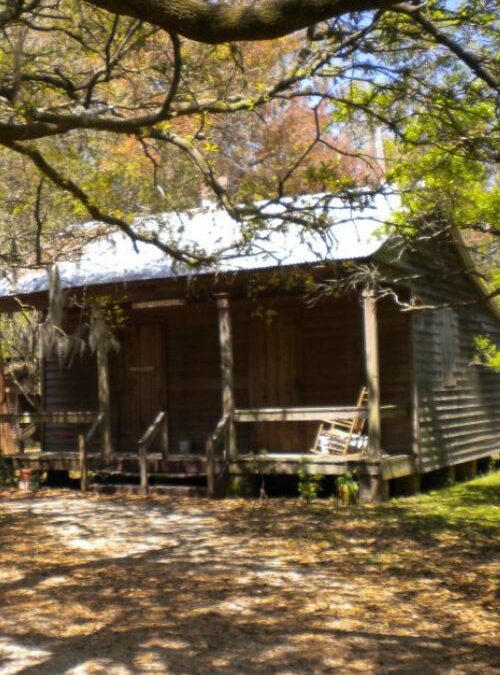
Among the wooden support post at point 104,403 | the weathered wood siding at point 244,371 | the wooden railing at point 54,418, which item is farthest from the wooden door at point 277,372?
the wooden railing at point 54,418

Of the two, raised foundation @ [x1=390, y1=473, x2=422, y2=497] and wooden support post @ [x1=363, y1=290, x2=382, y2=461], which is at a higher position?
wooden support post @ [x1=363, y1=290, x2=382, y2=461]

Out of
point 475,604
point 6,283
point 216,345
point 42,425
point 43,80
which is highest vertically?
point 43,80

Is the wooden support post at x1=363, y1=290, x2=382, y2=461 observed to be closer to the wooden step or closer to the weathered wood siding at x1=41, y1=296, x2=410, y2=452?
the weathered wood siding at x1=41, y1=296, x2=410, y2=452

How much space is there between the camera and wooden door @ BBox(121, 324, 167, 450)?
17969 millimetres

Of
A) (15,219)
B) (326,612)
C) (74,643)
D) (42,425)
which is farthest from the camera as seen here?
(15,219)

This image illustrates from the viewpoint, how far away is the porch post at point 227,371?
14.5m

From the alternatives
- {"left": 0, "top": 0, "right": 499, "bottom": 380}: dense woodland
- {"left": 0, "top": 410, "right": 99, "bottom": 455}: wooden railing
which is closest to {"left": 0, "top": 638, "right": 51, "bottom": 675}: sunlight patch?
{"left": 0, "top": 0, "right": 499, "bottom": 380}: dense woodland

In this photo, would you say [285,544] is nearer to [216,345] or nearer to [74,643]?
[74,643]

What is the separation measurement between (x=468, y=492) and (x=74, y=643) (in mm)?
10667

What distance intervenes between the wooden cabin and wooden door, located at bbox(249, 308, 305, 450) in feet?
0.08

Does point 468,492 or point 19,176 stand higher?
point 19,176

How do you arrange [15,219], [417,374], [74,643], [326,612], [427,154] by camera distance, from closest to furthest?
1. [74,643]
2. [326,612]
3. [427,154]
4. [417,374]
5. [15,219]

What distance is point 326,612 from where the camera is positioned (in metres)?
7.34

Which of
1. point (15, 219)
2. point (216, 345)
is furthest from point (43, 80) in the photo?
point (15, 219)
